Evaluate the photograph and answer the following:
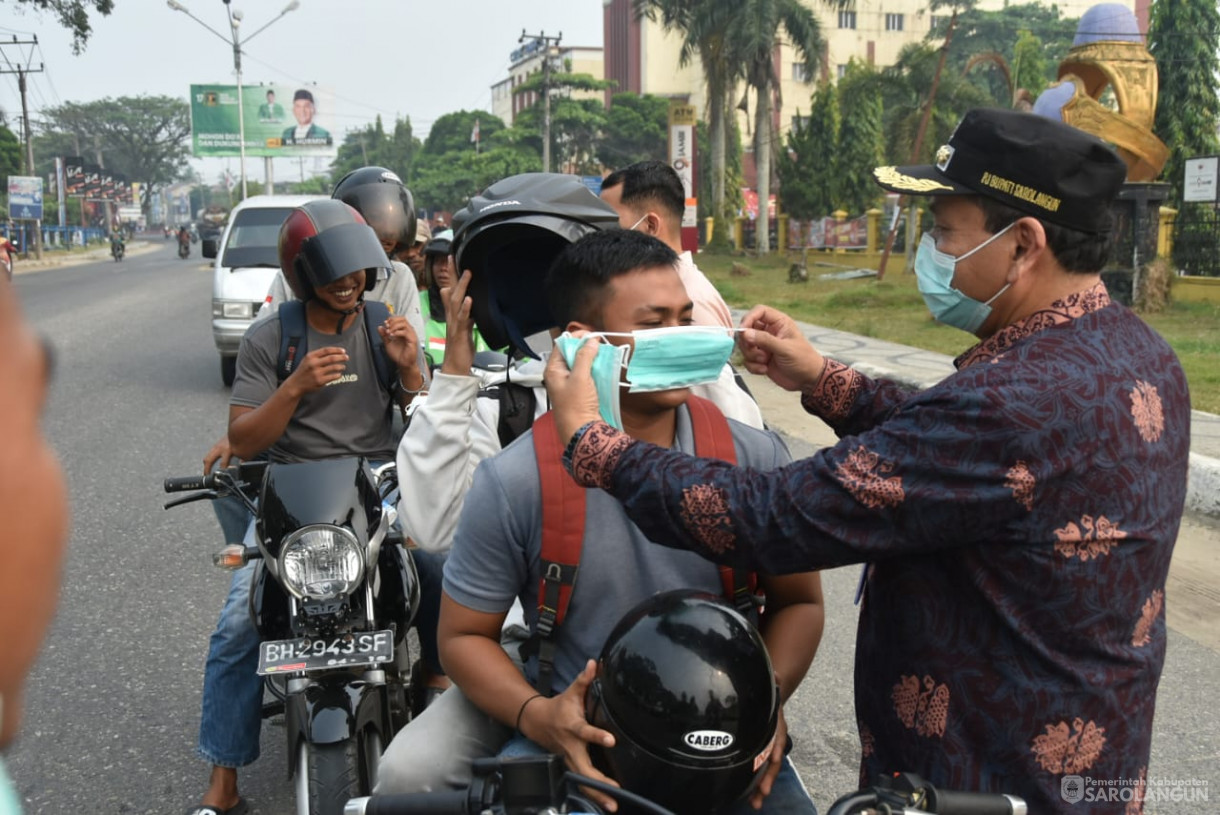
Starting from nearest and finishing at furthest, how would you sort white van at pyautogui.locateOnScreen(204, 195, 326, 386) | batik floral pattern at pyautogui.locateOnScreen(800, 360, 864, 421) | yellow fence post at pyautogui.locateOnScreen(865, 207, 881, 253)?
batik floral pattern at pyautogui.locateOnScreen(800, 360, 864, 421) < white van at pyautogui.locateOnScreen(204, 195, 326, 386) < yellow fence post at pyautogui.locateOnScreen(865, 207, 881, 253)

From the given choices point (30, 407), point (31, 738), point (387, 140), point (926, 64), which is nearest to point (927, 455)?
point (30, 407)

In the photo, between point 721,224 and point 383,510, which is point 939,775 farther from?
point 721,224

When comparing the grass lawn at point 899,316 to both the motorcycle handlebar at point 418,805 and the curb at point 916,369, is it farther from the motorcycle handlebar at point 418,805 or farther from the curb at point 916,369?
the motorcycle handlebar at point 418,805

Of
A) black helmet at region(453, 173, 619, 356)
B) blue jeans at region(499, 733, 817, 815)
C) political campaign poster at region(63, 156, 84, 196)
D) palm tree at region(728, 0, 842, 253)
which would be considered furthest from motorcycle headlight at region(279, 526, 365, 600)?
political campaign poster at region(63, 156, 84, 196)

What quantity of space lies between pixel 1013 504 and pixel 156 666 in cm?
395

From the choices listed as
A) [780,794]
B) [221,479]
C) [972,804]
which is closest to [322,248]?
[221,479]

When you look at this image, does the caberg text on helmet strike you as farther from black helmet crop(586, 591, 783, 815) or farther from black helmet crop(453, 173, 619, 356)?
black helmet crop(586, 591, 783, 815)

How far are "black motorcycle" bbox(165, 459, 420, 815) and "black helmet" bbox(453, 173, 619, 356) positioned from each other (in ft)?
1.81

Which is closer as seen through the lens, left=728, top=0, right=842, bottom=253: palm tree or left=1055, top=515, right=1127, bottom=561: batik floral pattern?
left=1055, top=515, right=1127, bottom=561: batik floral pattern

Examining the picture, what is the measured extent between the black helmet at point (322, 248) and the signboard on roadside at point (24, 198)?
141 ft

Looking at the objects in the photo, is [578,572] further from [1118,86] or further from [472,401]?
[1118,86]

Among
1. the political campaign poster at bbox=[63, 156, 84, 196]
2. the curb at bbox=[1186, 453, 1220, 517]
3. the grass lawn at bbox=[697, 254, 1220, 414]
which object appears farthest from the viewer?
the political campaign poster at bbox=[63, 156, 84, 196]

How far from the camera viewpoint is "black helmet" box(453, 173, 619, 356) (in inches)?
110

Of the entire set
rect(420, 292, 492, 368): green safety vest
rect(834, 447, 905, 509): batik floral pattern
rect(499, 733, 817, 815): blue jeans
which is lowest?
rect(499, 733, 817, 815): blue jeans
